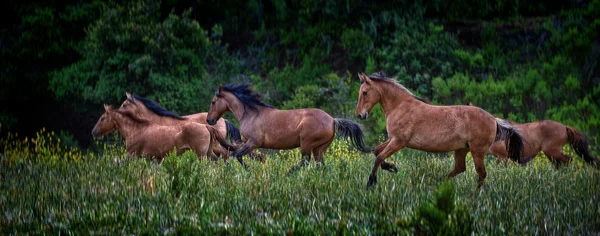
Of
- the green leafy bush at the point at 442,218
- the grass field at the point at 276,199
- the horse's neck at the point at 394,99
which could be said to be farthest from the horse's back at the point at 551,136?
the green leafy bush at the point at 442,218

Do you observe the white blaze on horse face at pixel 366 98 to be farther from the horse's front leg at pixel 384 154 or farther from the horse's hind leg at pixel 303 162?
the horse's hind leg at pixel 303 162

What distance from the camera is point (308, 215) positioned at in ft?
23.6

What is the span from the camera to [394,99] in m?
9.66

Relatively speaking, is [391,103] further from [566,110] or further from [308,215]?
[566,110]

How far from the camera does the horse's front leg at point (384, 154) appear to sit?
891 centimetres

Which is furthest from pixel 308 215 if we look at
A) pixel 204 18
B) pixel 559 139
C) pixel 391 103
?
pixel 204 18

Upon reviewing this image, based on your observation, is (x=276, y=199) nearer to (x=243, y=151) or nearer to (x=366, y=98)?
(x=366, y=98)

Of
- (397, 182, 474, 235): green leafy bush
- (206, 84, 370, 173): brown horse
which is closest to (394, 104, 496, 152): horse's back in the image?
(206, 84, 370, 173): brown horse

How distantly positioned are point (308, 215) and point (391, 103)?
118 inches

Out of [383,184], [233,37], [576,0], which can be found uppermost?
[383,184]

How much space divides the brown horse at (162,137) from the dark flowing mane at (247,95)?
0.74 m

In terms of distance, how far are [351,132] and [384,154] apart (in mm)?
2278

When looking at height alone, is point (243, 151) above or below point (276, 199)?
below

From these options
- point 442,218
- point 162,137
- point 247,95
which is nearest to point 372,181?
point 442,218
